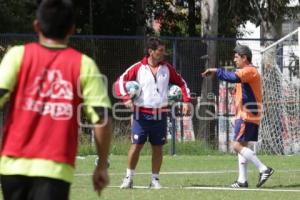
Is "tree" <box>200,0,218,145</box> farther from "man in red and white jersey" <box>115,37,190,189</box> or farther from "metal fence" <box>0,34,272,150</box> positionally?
"man in red and white jersey" <box>115,37,190,189</box>

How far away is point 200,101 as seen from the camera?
69.9ft

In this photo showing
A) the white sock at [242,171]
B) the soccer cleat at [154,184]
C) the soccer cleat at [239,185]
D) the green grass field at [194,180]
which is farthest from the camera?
the white sock at [242,171]

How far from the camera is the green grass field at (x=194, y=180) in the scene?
10078mm

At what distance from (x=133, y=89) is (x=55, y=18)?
6.46 metres

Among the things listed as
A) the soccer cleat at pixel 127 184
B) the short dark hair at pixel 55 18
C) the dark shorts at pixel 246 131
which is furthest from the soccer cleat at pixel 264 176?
the short dark hair at pixel 55 18

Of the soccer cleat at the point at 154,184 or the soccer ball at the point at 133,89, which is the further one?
the soccer ball at the point at 133,89

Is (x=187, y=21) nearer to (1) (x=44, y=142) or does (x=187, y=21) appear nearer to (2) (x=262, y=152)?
(2) (x=262, y=152)

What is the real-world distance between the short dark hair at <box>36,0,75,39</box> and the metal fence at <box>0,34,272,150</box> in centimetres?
1476

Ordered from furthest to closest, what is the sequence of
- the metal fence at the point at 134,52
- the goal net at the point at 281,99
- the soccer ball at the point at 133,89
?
the goal net at the point at 281,99 < the metal fence at the point at 134,52 < the soccer ball at the point at 133,89

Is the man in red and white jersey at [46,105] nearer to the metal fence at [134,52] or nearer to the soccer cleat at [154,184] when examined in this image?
the soccer cleat at [154,184]

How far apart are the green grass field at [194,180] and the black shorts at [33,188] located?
191 inches

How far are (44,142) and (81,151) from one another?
14.7 meters

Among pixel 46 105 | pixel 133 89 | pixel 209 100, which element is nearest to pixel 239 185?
pixel 133 89

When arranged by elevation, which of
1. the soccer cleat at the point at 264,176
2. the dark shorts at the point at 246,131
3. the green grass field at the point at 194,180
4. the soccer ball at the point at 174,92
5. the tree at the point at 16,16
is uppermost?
the tree at the point at 16,16
